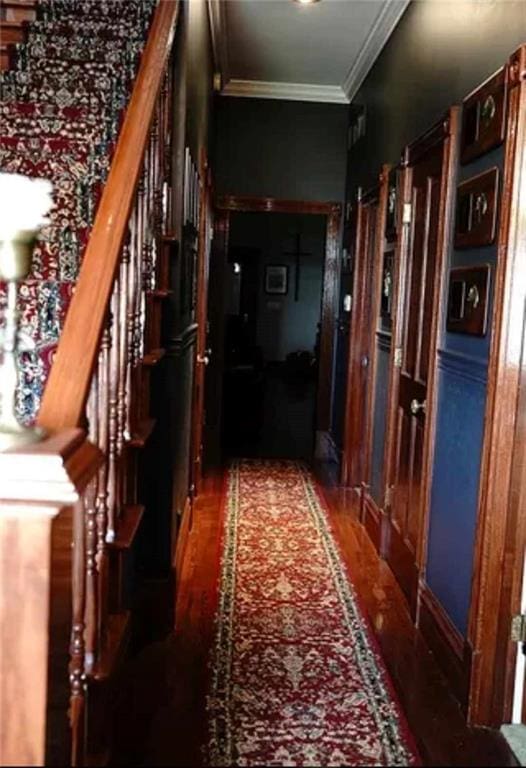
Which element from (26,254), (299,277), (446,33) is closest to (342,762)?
(26,254)

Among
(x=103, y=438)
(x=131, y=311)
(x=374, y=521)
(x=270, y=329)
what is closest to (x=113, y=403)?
(x=103, y=438)

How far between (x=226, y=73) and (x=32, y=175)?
2984 millimetres

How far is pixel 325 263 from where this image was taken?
6496 millimetres

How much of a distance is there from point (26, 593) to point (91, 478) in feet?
0.78

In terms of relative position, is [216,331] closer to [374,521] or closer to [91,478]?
[374,521]

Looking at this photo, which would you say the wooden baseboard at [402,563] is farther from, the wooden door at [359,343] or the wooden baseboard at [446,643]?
the wooden door at [359,343]

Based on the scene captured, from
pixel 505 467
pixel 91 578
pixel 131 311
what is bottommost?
pixel 91 578

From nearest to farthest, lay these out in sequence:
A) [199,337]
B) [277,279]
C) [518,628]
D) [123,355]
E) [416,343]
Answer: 1. [123,355]
2. [518,628]
3. [416,343]
4. [199,337]
5. [277,279]

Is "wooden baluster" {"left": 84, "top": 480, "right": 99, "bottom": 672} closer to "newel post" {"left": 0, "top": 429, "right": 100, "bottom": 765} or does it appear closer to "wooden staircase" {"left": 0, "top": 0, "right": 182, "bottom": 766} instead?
"wooden staircase" {"left": 0, "top": 0, "right": 182, "bottom": 766}

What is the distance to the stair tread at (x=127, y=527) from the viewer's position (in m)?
1.97

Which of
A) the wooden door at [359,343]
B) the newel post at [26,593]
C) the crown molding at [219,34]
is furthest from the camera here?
the wooden door at [359,343]

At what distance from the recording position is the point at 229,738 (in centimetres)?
230

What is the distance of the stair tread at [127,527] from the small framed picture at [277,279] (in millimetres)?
10395

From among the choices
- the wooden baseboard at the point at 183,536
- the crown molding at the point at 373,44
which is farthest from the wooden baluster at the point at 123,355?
the crown molding at the point at 373,44
